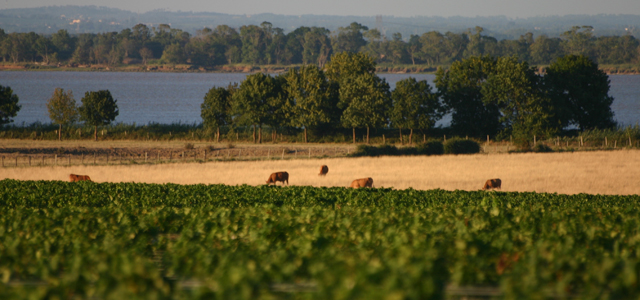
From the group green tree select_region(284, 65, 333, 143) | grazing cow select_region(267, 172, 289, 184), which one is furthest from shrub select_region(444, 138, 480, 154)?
grazing cow select_region(267, 172, 289, 184)

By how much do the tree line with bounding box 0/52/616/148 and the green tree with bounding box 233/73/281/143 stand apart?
0.46 ft

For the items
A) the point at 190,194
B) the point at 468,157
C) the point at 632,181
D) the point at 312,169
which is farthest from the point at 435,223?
the point at 468,157

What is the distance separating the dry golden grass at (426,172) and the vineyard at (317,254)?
63.5 feet

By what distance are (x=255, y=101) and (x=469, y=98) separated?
101 feet

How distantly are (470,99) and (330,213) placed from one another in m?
69.9

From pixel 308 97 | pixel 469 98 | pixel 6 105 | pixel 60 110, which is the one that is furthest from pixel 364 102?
pixel 6 105

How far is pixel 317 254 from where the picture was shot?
989 centimetres

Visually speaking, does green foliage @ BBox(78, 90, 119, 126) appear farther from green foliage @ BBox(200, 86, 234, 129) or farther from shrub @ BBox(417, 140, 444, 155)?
shrub @ BBox(417, 140, 444, 155)

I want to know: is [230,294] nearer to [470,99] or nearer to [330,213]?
[330,213]

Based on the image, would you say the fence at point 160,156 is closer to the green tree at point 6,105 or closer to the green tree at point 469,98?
the green tree at point 6,105

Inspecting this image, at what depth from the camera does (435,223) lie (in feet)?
43.9

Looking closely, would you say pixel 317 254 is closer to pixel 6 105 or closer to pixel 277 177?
pixel 277 177

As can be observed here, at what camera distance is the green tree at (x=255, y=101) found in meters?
77.2

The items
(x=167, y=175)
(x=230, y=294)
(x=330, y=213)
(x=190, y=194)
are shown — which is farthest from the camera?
(x=167, y=175)
